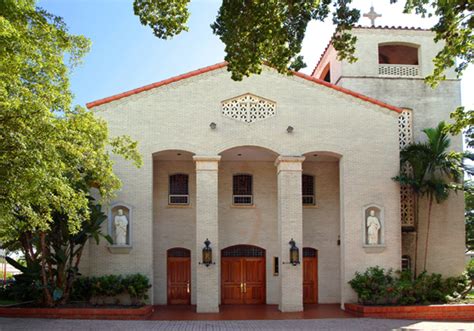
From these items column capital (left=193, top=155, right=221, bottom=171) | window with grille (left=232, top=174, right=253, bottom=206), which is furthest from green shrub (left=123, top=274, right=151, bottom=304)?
window with grille (left=232, top=174, right=253, bottom=206)

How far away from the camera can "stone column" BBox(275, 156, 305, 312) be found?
64.7ft

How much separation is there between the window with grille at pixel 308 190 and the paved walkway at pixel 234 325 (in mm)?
5711

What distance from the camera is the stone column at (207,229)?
19.4 m

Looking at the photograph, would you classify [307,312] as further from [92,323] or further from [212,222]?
[92,323]

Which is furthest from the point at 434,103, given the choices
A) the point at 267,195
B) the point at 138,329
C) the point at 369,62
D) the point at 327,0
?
the point at 138,329

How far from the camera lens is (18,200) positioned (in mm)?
12469

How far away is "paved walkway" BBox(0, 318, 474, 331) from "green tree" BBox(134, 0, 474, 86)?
7.45 metres

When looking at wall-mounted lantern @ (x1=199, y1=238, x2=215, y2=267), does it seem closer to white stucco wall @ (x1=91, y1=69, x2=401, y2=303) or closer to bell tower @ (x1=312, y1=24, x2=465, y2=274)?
white stucco wall @ (x1=91, y1=69, x2=401, y2=303)

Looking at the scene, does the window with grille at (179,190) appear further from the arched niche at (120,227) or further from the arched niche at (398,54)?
the arched niche at (398,54)

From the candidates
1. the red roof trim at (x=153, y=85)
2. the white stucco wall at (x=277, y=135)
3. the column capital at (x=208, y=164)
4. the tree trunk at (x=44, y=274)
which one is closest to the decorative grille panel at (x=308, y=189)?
the white stucco wall at (x=277, y=135)

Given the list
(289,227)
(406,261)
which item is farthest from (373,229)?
(406,261)

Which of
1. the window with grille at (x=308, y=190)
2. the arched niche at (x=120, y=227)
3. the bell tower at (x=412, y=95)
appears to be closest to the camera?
the arched niche at (x=120, y=227)

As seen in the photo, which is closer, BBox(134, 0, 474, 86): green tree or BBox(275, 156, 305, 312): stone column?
BBox(134, 0, 474, 86): green tree

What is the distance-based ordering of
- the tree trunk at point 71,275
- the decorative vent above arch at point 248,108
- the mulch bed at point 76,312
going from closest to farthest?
the mulch bed at point 76,312 → the tree trunk at point 71,275 → the decorative vent above arch at point 248,108
